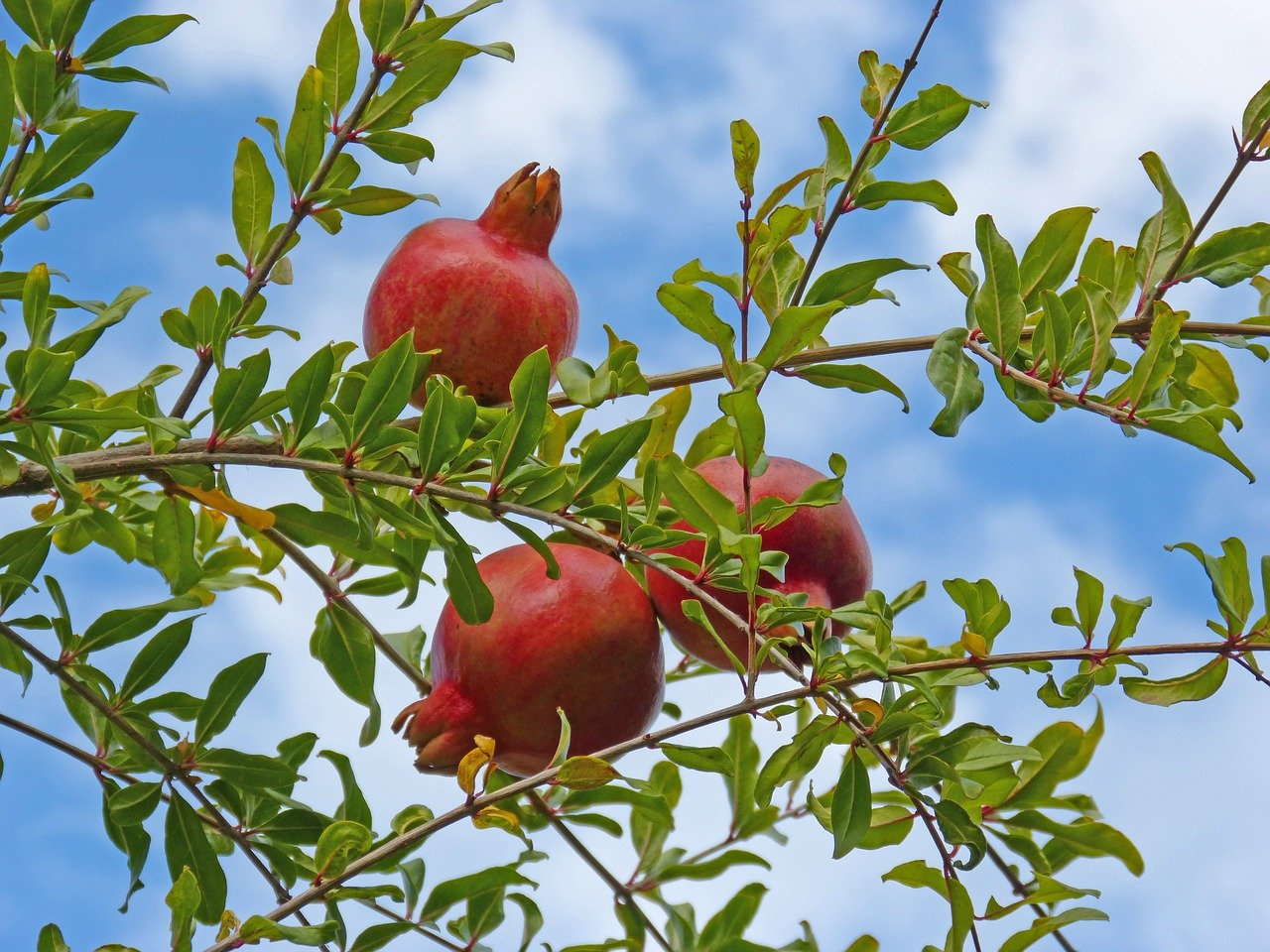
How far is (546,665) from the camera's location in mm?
1523

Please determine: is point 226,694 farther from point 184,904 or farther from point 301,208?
point 301,208

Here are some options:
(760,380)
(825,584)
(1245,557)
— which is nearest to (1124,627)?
(1245,557)

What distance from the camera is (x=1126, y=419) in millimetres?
1457

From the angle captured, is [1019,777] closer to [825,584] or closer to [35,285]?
[825,584]

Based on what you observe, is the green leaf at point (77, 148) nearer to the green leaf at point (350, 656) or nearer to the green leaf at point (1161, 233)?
the green leaf at point (350, 656)

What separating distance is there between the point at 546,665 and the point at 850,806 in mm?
Result: 379

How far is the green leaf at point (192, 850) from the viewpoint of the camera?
5.51 ft

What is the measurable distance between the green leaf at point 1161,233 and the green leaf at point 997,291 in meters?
0.26

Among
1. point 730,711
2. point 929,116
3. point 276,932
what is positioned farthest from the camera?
point 929,116

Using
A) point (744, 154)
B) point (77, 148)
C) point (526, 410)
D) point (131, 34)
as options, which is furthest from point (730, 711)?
point (131, 34)

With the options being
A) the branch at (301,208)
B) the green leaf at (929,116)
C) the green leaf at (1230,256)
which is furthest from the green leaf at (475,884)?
the green leaf at (1230,256)

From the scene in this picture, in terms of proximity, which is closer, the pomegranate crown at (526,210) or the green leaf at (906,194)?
the green leaf at (906,194)

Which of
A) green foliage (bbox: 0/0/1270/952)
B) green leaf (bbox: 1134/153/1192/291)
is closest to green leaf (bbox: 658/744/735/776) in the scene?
green foliage (bbox: 0/0/1270/952)

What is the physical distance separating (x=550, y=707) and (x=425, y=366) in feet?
1.52
